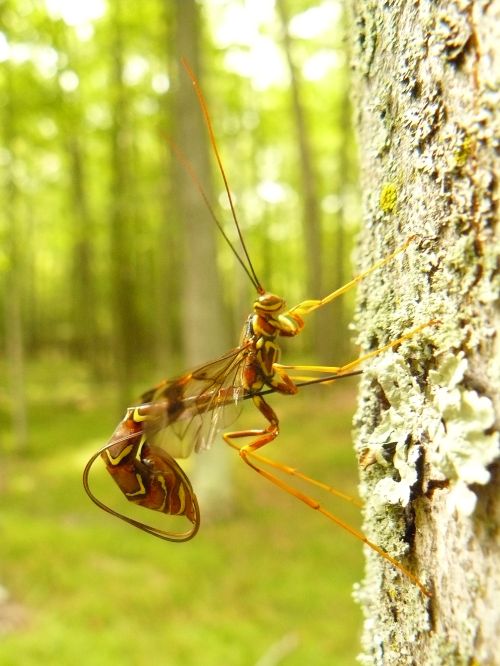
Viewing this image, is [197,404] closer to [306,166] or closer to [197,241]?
[197,241]

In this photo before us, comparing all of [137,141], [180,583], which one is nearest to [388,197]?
[180,583]

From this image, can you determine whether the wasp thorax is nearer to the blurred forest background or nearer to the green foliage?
the blurred forest background

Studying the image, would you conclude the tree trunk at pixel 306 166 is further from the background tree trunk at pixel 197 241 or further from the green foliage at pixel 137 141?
the background tree trunk at pixel 197 241

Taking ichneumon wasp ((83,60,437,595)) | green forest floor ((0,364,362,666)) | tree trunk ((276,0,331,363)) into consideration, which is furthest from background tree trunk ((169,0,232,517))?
ichneumon wasp ((83,60,437,595))

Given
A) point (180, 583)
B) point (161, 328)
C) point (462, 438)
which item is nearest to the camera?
point (462, 438)

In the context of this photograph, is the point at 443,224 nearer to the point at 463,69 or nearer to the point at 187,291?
the point at 463,69
